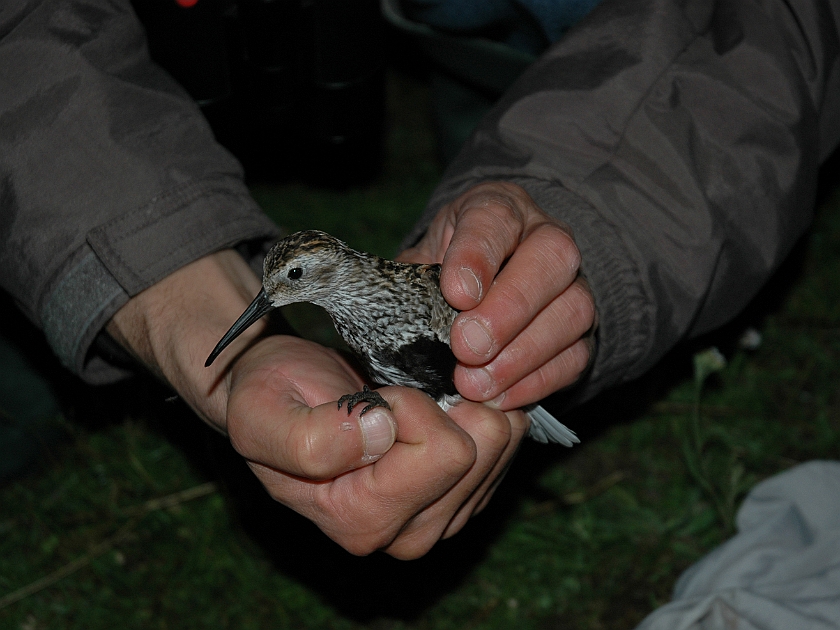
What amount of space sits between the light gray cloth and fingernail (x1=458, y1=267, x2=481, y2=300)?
1795mm

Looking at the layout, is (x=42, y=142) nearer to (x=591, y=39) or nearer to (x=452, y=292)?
(x=452, y=292)

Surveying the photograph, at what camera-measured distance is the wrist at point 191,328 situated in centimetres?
304

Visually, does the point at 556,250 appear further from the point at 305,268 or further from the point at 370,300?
the point at 305,268

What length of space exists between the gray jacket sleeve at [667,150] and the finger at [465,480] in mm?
649

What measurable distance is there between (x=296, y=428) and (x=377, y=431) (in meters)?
0.25

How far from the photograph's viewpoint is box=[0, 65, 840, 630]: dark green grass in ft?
13.9

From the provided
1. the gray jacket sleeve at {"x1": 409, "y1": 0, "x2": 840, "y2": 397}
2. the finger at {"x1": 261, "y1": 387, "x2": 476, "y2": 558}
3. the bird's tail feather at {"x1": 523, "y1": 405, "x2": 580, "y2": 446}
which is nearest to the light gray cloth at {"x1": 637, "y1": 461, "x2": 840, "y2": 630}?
the bird's tail feather at {"x1": 523, "y1": 405, "x2": 580, "y2": 446}

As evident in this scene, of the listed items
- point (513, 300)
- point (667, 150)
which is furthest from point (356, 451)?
point (667, 150)

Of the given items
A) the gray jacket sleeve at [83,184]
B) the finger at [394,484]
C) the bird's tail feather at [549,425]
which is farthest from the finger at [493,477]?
the gray jacket sleeve at [83,184]

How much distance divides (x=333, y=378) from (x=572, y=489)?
2327 mm

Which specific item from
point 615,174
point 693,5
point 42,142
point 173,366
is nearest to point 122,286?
point 173,366

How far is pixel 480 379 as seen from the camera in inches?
112

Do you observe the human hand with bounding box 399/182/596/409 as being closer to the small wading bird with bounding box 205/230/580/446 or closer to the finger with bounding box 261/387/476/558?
the small wading bird with bounding box 205/230/580/446

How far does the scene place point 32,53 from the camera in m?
3.02
